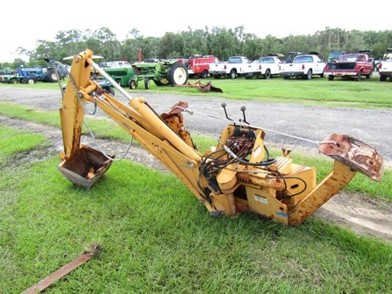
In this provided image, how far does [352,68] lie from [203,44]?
93.3 ft

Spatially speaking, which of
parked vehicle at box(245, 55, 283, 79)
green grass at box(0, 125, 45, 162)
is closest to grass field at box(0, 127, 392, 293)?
green grass at box(0, 125, 45, 162)

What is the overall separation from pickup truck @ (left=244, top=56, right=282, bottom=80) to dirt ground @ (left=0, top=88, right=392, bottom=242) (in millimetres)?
13171

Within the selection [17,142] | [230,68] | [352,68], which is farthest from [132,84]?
[352,68]

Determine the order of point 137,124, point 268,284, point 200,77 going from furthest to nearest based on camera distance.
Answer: point 200,77, point 137,124, point 268,284

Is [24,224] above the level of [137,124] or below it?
below

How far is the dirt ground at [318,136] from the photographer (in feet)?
11.1

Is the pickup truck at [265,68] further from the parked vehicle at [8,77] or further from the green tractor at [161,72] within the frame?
the parked vehicle at [8,77]

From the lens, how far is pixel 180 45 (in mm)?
48188

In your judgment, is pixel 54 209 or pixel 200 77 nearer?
pixel 54 209

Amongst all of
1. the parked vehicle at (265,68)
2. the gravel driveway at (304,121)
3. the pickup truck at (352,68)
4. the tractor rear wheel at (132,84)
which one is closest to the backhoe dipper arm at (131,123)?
the gravel driveway at (304,121)

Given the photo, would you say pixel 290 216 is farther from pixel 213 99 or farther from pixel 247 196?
pixel 213 99

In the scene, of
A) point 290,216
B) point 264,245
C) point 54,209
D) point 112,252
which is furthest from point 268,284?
point 54,209

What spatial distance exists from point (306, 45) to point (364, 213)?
194 ft

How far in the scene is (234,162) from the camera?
2.98m
